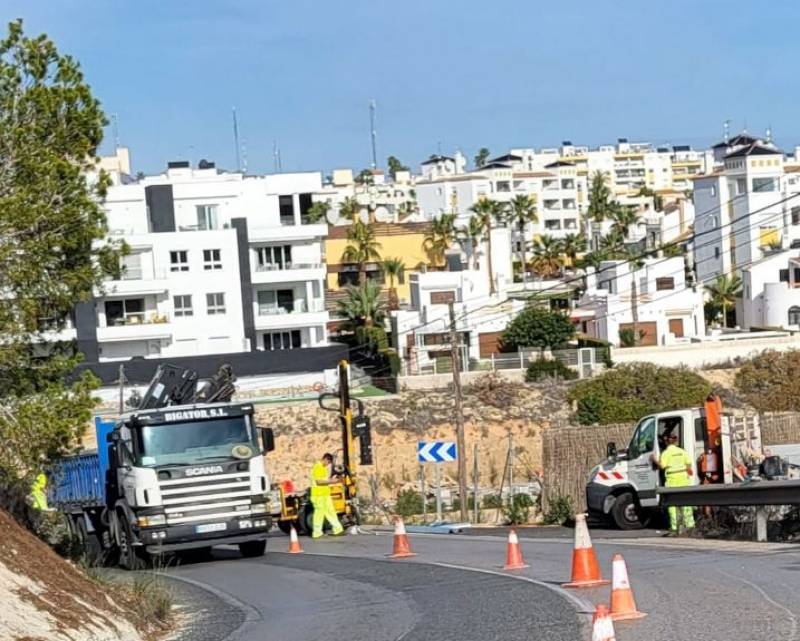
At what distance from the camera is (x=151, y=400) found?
96.4 feet

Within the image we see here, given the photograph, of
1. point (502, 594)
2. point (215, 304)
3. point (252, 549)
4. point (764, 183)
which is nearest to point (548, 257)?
point (764, 183)

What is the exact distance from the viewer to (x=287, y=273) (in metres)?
82.7

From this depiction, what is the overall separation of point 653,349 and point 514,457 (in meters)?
17.5

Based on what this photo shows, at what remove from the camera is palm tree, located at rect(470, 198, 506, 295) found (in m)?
108

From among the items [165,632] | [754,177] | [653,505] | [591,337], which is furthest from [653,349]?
[165,632]

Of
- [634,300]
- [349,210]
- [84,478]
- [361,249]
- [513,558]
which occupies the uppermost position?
[349,210]

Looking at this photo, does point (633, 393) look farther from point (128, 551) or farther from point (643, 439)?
point (128, 551)

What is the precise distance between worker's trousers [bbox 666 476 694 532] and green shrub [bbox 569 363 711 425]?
133ft

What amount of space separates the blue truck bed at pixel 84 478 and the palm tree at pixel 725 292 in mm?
73708

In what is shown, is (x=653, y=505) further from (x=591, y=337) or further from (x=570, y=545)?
(x=591, y=337)

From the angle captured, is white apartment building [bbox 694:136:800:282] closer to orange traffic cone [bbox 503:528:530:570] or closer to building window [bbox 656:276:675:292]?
building window [bbox 656:276:675:292]

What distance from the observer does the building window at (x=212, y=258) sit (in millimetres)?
82188

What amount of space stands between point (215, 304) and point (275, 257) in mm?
4561

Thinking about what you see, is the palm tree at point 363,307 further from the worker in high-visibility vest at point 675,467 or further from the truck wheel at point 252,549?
the worker in high-visibility vest at point 675,467
